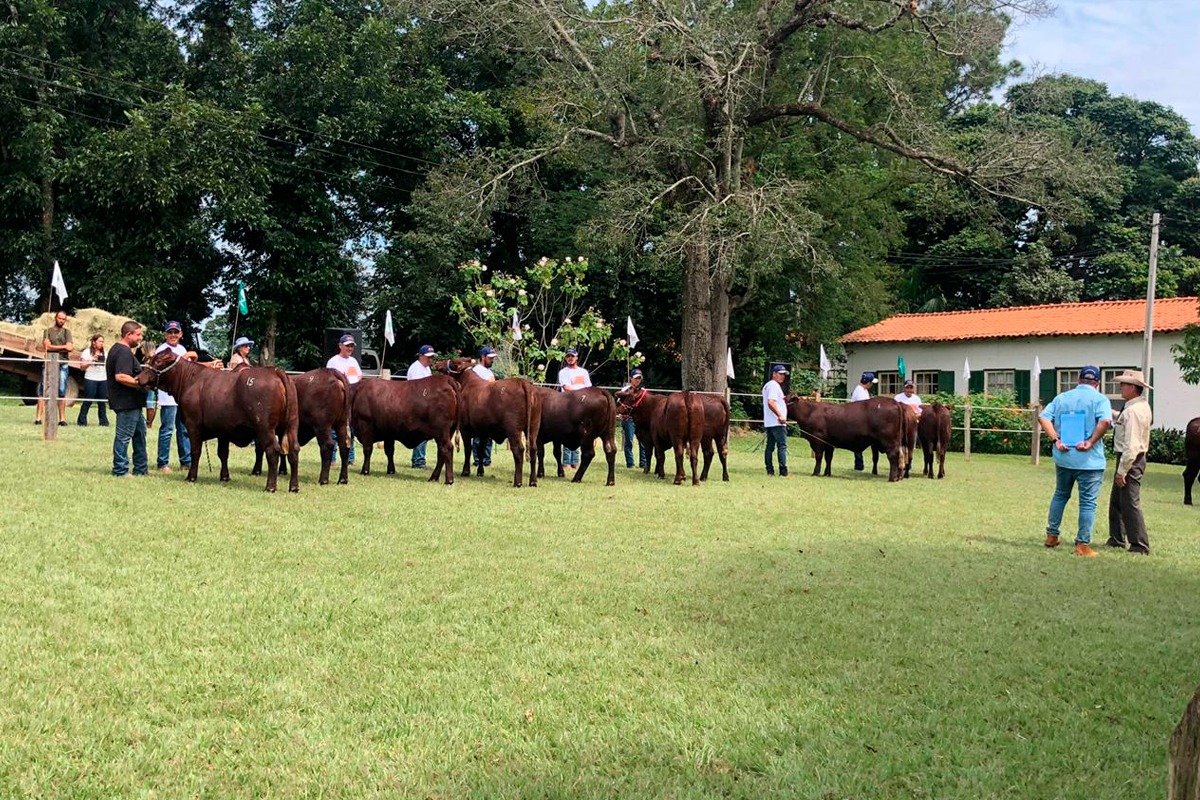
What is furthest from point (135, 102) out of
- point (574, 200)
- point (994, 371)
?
point (994, 371)

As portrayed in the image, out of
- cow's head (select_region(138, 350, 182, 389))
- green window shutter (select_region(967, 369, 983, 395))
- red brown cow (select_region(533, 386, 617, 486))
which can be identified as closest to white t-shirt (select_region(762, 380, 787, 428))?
red brown cow (select_region(533, 386, 617, 486))

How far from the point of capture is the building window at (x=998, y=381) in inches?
1374

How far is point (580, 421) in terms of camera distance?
14461 millimetres

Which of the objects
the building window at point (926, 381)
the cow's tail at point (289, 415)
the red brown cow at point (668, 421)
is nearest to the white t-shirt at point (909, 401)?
the red brown cow at point (668, 421)

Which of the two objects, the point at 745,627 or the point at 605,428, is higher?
the point at 605,428

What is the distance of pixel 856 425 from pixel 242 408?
10539mm

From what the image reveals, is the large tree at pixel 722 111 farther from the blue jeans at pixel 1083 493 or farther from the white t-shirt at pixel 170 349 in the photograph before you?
the blue jeans at pixel 1083 493

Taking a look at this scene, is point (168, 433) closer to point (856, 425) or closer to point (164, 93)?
point (856, 425)

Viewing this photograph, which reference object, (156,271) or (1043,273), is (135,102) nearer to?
(156,271)

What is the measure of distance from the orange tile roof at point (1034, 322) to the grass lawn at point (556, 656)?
24747 mm

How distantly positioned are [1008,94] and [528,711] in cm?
4539

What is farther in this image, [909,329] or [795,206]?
[909,329]

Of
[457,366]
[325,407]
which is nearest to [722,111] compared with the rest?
[457,366]

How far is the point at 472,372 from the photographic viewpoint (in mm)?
14234
